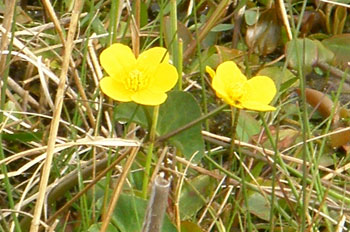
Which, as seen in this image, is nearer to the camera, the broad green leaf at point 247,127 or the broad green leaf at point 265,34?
the broad green leaf at point 247,127

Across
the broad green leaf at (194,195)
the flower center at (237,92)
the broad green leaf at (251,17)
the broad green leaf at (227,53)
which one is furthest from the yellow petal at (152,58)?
the broad green leaf at (251,17)

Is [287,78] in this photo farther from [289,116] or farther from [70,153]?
[70,153]

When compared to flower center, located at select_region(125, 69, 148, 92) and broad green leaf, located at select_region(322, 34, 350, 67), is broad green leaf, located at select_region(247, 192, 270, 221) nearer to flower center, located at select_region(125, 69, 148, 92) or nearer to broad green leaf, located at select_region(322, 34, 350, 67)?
flower center, located at select_region(125, 69, 148, 92)

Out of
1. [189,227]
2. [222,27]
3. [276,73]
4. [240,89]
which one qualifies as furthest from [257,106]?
[222,27]

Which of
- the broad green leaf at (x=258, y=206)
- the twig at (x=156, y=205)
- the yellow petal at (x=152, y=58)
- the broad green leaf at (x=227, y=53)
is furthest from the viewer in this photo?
the broad green leaf at (x=227, y=53)

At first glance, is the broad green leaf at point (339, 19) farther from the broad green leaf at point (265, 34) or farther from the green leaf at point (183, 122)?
the green leaf at point (183, 122)

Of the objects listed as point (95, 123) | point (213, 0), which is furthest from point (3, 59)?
point (213, 0)

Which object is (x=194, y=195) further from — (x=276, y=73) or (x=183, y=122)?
(x=276, y=73)
